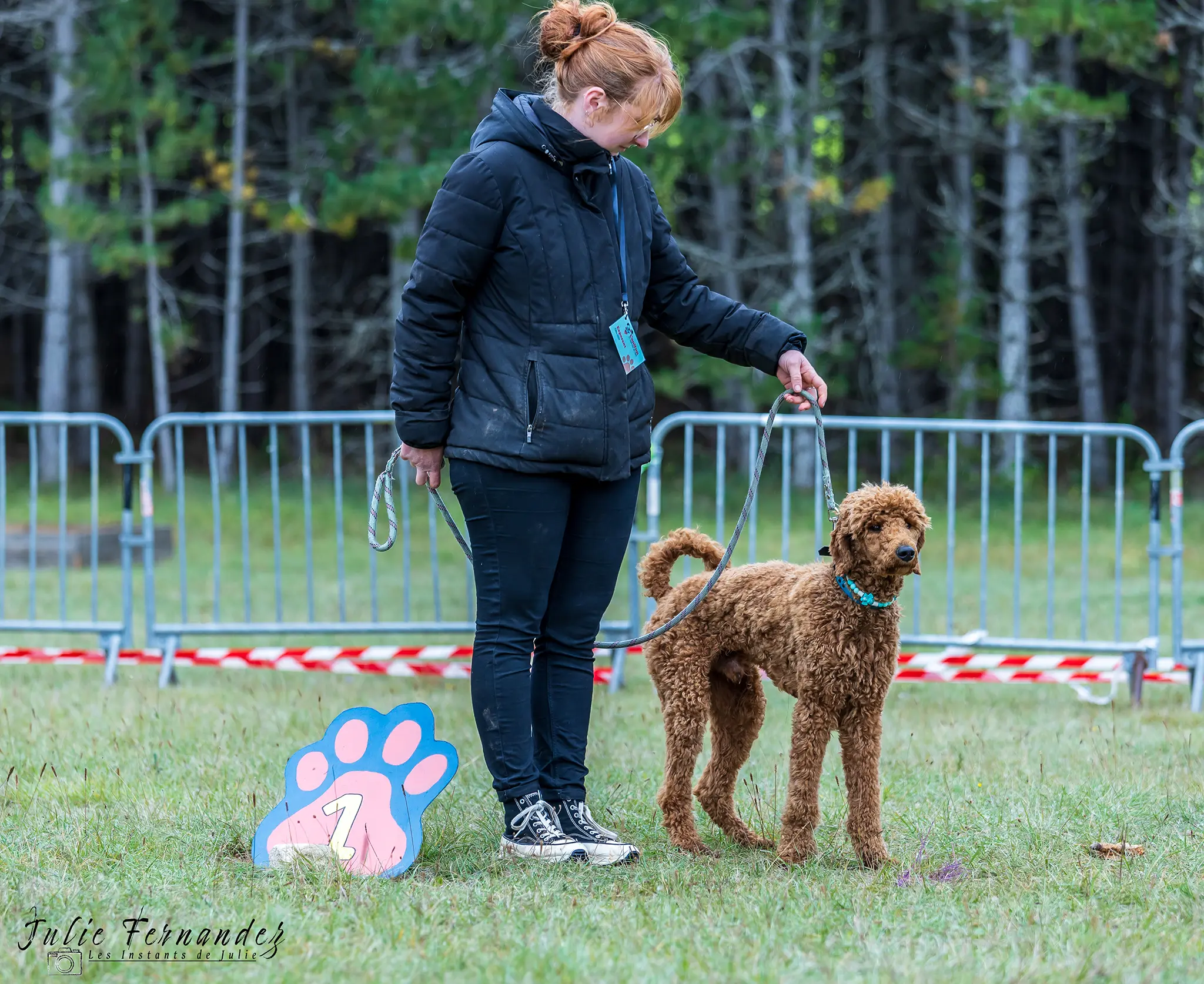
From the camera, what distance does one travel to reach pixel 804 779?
358 cm

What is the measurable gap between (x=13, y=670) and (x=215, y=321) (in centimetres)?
1855

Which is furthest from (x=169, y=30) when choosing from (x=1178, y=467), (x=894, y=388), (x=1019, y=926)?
(x=1019, y=926)

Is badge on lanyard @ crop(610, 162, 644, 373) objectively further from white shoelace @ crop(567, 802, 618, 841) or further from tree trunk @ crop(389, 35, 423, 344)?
tree trunk @ crop(389, 35, 423, 344)

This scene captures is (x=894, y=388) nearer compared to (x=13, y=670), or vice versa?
(x=13, y=670)

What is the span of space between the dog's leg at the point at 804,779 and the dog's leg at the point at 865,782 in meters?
0.07

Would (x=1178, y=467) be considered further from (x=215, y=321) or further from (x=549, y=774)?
(x=215, y=321)

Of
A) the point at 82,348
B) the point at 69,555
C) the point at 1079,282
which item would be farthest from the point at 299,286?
the point at 1079,282

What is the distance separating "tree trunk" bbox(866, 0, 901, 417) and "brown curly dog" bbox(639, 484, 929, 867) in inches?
565

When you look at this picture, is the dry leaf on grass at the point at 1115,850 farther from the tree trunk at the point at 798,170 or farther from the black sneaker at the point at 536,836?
the tree trunk at the point at 798,170

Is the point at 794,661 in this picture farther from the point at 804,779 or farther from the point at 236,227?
the point at 236,227

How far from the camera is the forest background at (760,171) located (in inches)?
579

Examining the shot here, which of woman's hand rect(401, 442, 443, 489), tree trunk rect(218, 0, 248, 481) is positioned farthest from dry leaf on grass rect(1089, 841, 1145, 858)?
tree trunk rect(218, 0, 248, 481)

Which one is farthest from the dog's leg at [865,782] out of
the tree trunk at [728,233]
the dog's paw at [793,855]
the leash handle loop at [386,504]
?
the tree trunk at [728,233]

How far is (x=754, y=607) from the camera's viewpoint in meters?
3.71
